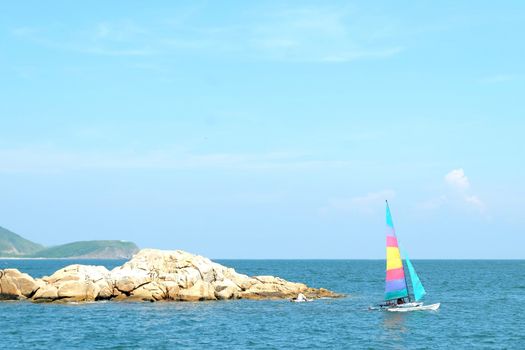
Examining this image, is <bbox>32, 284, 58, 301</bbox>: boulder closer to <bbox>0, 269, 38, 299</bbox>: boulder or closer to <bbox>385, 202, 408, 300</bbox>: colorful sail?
<bbox>0, 269, 38, 299</bbox>: boulder

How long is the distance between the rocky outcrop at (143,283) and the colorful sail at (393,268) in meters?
16.6

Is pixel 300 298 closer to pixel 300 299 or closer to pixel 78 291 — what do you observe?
pixel 300 299

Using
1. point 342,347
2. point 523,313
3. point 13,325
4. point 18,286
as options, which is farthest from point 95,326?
point 523,313

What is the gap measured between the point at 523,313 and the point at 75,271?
1761 inches

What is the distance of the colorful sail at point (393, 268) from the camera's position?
198 ft

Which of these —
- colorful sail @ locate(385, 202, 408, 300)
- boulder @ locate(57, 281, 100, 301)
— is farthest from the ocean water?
boulder @ locate(57, 281, 100, 301)

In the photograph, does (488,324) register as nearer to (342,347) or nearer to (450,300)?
(342,347)

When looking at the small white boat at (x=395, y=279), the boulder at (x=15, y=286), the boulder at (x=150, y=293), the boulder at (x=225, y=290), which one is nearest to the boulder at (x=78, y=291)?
the boulder at (x=150, y=293)

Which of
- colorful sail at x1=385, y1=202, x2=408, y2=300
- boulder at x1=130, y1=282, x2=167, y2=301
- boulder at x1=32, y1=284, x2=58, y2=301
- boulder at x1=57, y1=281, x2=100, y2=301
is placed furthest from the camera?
boulder at x1=130, y1=282, x2=167, y2=301

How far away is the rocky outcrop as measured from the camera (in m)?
68.7

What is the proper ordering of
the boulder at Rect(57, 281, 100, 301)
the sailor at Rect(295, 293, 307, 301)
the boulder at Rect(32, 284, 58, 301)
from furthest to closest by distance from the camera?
the sailor at Rect(295, 293, 307, 301) → the boulder at Rect(32, 284, 58, 301) → the boulder at Rect(57, 281, 100, 301)

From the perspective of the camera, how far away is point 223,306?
66.1 meters

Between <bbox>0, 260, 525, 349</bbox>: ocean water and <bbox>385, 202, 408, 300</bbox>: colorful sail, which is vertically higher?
<bbox>385, 202, 408, 300</bbox>: colorful sail

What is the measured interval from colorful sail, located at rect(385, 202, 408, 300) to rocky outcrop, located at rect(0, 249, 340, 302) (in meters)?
16.6
